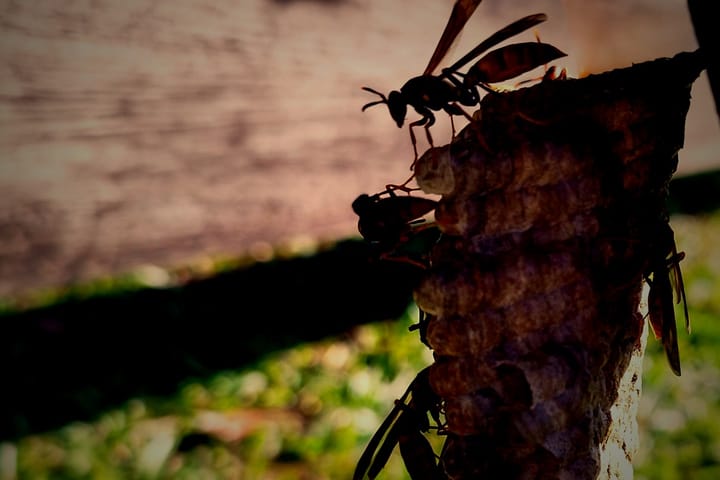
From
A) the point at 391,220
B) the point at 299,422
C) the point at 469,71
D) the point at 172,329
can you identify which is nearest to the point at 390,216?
the point at 391,220

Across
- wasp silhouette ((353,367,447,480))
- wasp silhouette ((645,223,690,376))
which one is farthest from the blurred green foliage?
wasp silhouette ((645,223,690,376))

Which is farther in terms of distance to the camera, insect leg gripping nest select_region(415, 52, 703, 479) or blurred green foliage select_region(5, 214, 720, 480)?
blurred green foliage select_region(5, 214, 720, 480)

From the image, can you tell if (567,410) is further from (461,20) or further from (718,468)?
(718,468)

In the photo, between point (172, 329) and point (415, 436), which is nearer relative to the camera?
point (415, 436)

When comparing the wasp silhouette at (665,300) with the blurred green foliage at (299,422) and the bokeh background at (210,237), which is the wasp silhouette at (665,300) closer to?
the bokeh background at (210,237)

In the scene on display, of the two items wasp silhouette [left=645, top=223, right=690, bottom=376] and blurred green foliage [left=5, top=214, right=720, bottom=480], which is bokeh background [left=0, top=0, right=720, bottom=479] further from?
wasp silhouette [left=645, top=223, right=690, bottom=376]

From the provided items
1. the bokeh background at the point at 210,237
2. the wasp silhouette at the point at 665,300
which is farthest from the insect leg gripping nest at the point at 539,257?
the bokeh background at the point at 210,237

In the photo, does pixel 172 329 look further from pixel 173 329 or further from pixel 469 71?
pixel 469 71
